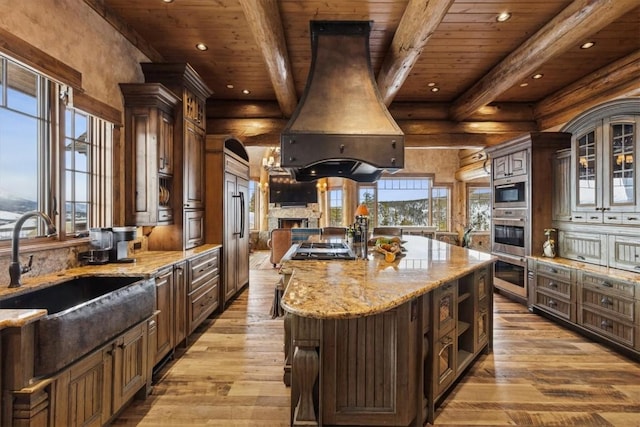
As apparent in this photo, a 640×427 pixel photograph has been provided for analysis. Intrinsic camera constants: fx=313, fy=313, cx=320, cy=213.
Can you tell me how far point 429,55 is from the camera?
3.70 metres

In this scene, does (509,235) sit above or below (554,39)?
below

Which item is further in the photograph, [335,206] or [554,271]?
[335,206]

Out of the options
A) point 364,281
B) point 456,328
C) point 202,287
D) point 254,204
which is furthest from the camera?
point 254,204

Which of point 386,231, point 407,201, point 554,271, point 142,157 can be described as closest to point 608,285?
point 554,271

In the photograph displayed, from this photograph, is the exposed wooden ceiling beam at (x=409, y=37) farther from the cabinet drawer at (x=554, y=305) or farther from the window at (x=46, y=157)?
the cabinet drawer at (x=554, y=305)

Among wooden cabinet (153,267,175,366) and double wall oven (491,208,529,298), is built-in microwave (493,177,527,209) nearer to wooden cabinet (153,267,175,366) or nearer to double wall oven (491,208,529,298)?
double wall oven (491,208,529,298)

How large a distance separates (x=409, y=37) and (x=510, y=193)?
290cm

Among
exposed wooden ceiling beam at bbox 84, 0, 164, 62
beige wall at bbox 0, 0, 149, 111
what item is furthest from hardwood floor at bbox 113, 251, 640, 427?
exposed wooden ceiling beam at bbox 84, 0, 164, 62

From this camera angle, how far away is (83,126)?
2729 mm

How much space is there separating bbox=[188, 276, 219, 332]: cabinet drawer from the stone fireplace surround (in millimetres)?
7055

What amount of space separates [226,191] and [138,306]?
7.70 feet

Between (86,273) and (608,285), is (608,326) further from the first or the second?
(86,273)

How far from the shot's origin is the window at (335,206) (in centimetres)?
1078

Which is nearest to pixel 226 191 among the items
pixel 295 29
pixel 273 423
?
pixel 295 29
